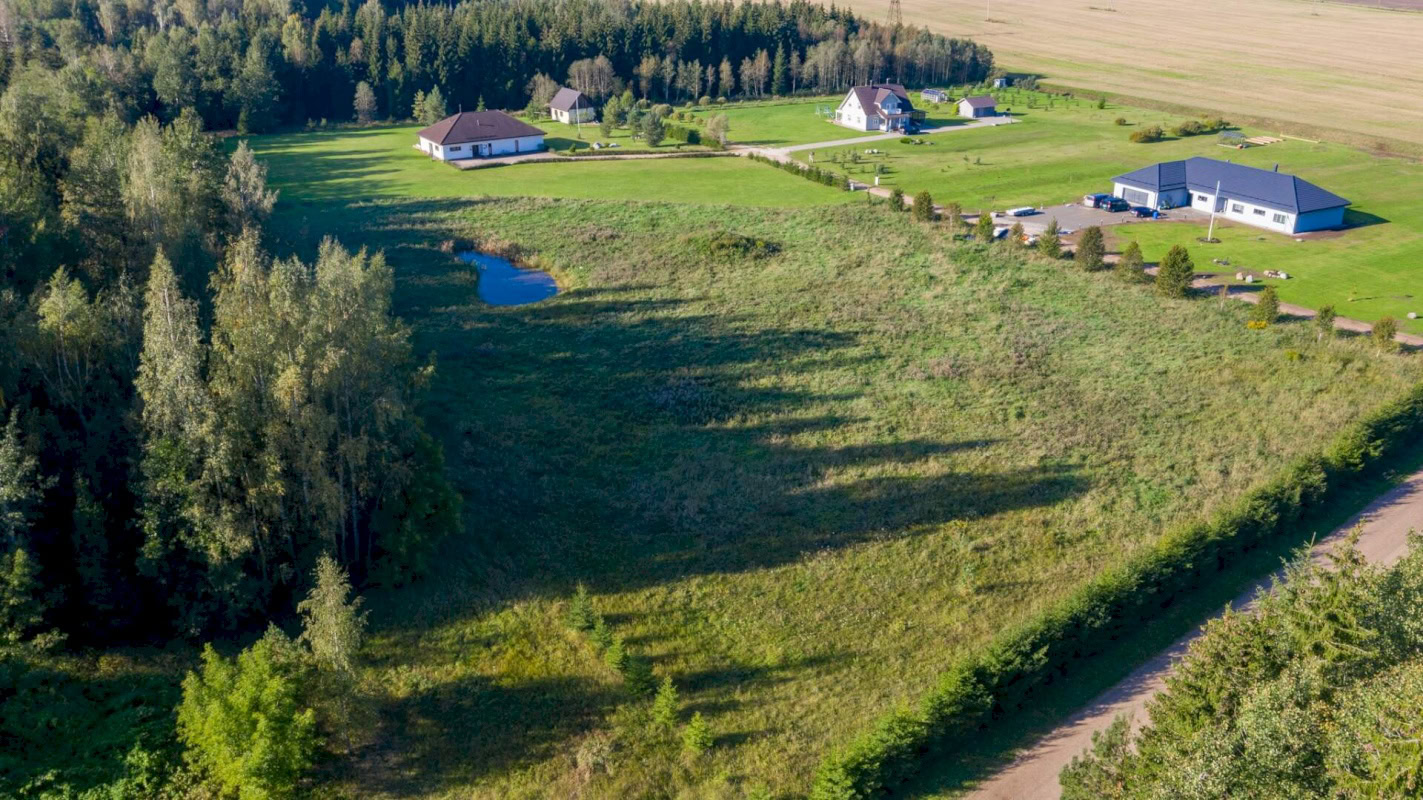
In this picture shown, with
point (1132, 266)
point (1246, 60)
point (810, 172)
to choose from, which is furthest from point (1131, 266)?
point (1246, 60)

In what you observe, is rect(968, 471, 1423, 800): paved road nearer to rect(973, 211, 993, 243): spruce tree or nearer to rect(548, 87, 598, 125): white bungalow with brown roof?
rect(973, 211, 993, 243): spruce tree

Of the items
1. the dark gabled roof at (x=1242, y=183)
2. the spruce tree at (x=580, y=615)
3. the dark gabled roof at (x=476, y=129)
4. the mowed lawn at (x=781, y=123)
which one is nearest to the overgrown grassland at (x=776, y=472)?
the spruce tree at (x=580, y=615)

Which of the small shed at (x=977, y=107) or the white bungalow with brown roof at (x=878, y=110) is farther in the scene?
A: the small shed at (x=977, y=107)

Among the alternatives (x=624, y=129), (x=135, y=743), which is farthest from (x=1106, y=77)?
(x=135, y=743)

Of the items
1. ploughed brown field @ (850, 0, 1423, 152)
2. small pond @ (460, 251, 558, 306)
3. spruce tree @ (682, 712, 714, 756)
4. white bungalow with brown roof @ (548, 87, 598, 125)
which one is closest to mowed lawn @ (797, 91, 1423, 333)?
ploughed brown field @ (850, 0, 1423, 152)

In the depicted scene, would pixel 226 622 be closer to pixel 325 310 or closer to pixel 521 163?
pixel 325 310

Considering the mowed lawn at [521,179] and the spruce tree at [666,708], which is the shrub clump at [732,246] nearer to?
the mowed lawn at [521,179]

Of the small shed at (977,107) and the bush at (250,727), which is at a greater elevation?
the small shed at (977,107)
